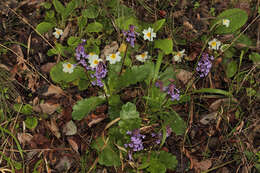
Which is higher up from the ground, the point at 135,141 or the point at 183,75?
the point at 183,75

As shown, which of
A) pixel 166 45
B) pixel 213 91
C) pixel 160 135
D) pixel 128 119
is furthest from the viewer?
pixel 166 45

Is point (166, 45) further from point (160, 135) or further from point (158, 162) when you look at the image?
point (158, 162)

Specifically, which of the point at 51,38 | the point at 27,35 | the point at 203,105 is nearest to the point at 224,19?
the point at 203,105

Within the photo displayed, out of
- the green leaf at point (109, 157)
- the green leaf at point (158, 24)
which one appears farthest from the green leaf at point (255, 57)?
the green leaf at point (109, 157)

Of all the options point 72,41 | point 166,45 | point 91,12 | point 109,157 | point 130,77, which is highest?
point 91,12

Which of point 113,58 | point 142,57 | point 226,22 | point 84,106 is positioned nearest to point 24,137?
→ point 84,106

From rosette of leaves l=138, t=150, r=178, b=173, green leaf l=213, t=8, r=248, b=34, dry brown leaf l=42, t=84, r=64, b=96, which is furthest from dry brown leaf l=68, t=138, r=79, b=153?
green leaf l=213, t=8, r=248, b=34

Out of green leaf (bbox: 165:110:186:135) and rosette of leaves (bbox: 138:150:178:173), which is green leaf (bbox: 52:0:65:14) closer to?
green leaf (bbox: 165:110:186:135)
